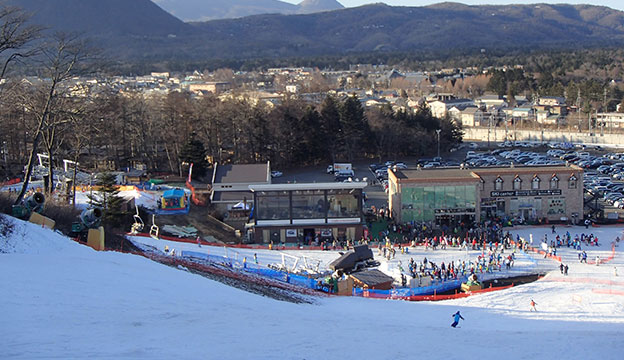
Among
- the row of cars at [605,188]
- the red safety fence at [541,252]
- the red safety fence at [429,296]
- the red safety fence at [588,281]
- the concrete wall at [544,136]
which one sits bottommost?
the red safety fence at [429,296]

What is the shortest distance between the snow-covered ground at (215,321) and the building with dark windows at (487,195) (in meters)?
8.42

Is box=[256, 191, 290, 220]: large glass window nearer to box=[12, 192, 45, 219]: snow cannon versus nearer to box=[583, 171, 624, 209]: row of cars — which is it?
box=[12, 192, 45, 219]: snow cannon

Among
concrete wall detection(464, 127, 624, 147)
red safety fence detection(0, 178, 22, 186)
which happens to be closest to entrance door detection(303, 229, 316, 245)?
red safety fence detection(0, 178, 22, 186)

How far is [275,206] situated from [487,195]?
748cm

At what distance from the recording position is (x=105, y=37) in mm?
127500

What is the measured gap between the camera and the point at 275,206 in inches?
810

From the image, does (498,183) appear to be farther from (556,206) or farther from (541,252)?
(541,252)

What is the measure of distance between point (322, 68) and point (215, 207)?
9283 cm

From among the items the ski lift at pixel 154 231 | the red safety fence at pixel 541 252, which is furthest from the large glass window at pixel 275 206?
the red safety fence at pixel 541 252

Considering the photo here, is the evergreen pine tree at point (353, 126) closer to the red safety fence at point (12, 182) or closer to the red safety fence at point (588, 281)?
the red safety fence at point (12, 182)

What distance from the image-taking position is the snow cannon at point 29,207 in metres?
13.4

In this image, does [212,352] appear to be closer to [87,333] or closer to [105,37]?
[87,333]

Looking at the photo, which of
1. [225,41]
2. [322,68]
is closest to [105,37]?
[225,41]

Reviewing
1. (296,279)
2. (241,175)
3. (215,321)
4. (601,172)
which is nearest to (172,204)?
(241,175)
